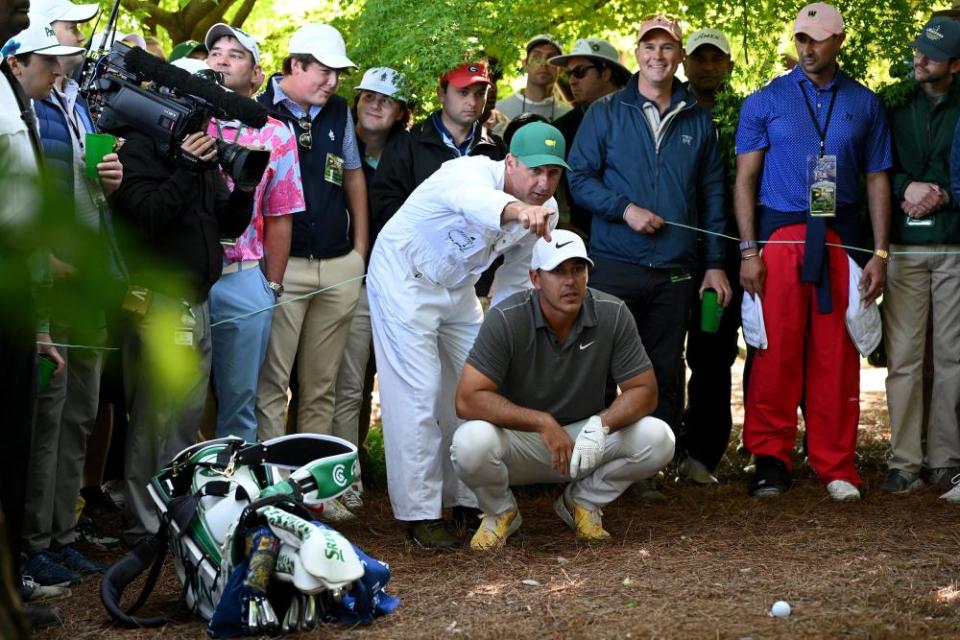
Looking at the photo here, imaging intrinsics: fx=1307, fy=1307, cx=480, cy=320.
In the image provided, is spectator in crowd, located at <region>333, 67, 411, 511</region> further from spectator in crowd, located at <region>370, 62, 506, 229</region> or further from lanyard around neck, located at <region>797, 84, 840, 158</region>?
lanyard around neck, located at <region>797, 84, 840, 158</region>

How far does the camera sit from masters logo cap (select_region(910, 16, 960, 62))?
253 inches

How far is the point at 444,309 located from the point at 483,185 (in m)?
0.72

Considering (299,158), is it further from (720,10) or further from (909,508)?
(909,508)

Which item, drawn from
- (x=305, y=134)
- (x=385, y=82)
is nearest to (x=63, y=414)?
(x=305, y=134)

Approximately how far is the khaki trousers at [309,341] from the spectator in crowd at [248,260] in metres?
0.17

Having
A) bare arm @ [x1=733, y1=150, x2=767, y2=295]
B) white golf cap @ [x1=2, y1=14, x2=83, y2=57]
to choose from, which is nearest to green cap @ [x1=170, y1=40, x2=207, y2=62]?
white golf cap @ [x1=2, y1=14, x2=83, y2=57]

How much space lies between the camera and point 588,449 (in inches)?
212

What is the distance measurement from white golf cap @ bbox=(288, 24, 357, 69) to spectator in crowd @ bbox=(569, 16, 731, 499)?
1297 mm

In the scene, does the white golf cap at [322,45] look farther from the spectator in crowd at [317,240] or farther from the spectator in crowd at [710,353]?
the spectator in crowd at [710,353]

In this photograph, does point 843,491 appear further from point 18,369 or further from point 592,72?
point 18,369

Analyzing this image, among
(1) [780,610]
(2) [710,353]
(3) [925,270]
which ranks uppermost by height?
(3) [925,270]

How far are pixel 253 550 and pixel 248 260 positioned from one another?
2142mm

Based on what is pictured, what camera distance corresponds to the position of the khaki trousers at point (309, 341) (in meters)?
6.37

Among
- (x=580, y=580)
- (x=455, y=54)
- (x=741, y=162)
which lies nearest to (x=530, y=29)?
(x=455, y=54)
